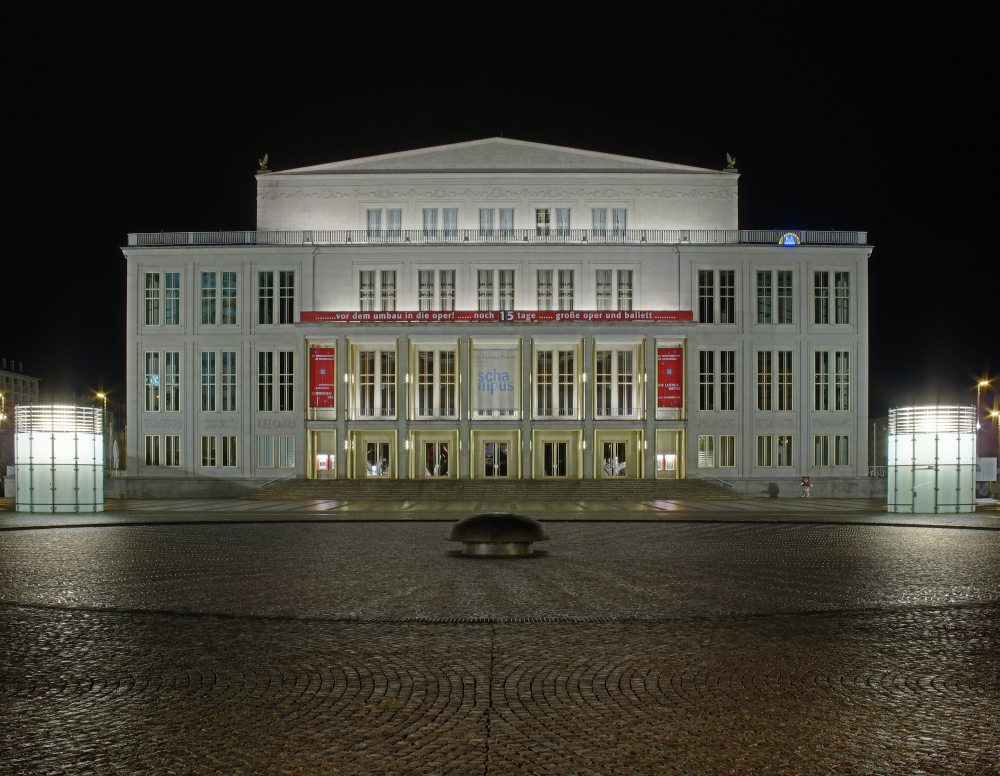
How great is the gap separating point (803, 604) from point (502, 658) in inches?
182

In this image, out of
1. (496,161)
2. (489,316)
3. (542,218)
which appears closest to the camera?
(489,316)

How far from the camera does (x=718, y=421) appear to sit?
181 feet

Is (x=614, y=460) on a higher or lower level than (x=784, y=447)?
lower

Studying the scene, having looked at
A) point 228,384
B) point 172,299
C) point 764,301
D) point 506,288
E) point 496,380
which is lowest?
point 228,384

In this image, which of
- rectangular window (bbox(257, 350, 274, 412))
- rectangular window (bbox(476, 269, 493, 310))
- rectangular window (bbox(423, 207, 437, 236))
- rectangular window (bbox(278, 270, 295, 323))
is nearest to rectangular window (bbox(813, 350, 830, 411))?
rectangular window (bbox(476, 269, 493, 310))

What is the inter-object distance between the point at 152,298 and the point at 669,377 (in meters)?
29.6

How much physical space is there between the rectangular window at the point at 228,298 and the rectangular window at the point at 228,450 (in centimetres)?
657

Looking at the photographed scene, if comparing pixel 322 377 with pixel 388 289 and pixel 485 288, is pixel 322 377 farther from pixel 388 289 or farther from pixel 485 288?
pixel 485 288

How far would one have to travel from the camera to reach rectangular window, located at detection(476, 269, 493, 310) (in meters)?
56.2

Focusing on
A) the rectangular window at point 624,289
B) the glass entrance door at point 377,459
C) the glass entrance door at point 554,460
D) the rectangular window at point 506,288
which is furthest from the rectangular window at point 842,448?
the glass entrance door at point 377,459

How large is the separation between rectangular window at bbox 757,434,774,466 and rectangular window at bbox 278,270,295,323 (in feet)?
88.9

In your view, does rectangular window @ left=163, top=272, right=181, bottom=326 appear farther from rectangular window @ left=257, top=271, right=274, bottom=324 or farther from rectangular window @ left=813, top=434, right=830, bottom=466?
rectangular window @ left=813, top=434, right=830, bottom=466

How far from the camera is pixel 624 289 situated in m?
56.3

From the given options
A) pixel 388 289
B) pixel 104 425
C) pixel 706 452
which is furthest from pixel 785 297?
pixel 104 425
